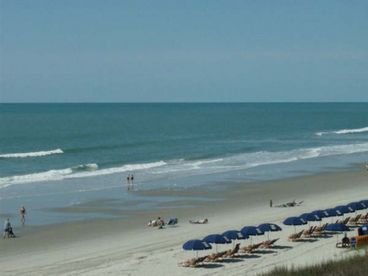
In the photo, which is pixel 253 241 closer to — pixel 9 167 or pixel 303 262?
pixel 303 262

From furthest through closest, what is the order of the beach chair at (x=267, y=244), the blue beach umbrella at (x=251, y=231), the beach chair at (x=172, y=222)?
the beach chair at (x=172, y=222)
the beach chair at (x=267, y=244)
the blue beach umbrella at (x=251, y=231)

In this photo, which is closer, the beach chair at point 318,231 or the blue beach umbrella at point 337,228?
the blue beach umbrella at point 337,228

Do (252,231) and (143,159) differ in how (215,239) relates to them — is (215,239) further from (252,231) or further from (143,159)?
(143,159)

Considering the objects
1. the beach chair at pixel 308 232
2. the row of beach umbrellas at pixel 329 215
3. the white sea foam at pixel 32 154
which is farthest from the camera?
the white sea foam at pixel 32 154

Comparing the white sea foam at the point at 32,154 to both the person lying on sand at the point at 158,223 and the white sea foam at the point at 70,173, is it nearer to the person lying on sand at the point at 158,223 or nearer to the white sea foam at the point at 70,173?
the white sea foam at the point at 70,173

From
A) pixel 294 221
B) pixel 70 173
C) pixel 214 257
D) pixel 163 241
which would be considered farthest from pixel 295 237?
pixel 70 173

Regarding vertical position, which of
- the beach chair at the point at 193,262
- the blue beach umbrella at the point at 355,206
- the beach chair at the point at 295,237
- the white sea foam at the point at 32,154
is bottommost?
the beach chair at the point at 193,262

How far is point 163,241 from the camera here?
2595 centimetres

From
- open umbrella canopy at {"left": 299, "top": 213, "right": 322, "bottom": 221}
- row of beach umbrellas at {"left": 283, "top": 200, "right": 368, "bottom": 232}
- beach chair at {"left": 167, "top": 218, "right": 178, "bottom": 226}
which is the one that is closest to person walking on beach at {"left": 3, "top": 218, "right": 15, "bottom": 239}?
beach chair at {"left": 167, "top": 218, "right": 178, "bottom": 226}

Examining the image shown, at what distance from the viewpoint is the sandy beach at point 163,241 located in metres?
21.9

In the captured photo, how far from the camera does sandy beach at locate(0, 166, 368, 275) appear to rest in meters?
21.9

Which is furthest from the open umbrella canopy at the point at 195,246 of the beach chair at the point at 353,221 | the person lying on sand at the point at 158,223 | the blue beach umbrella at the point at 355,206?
the blue beach umbrella at the point at 355,206

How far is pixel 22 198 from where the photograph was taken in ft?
120

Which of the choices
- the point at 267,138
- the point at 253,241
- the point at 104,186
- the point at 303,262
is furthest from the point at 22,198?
the point at 267,138
